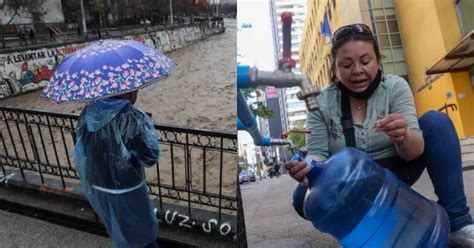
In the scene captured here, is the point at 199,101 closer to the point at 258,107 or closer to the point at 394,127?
the point at 258,107

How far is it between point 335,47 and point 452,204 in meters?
0.47

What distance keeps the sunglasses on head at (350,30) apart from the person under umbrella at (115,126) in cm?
72

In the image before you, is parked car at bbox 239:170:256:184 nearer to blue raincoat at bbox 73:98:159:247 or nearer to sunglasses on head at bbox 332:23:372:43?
sunglasses on head at bbox 332:23:372:43

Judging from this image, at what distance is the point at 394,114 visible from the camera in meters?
0.79

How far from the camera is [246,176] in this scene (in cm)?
98

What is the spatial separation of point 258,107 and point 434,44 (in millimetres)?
370

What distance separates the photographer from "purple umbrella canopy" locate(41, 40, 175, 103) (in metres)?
1.33

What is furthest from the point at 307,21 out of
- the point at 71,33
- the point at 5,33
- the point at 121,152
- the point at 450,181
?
the point at 5,33

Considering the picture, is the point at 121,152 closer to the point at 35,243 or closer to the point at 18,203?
the point at 35,243

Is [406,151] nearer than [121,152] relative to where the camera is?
Yes

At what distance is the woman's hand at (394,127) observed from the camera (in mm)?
780

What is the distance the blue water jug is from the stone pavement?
75 mm

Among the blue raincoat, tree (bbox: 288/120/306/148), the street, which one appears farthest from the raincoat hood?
the street

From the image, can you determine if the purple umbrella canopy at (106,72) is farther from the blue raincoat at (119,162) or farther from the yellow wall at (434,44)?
the yellow wall at (434,44)
